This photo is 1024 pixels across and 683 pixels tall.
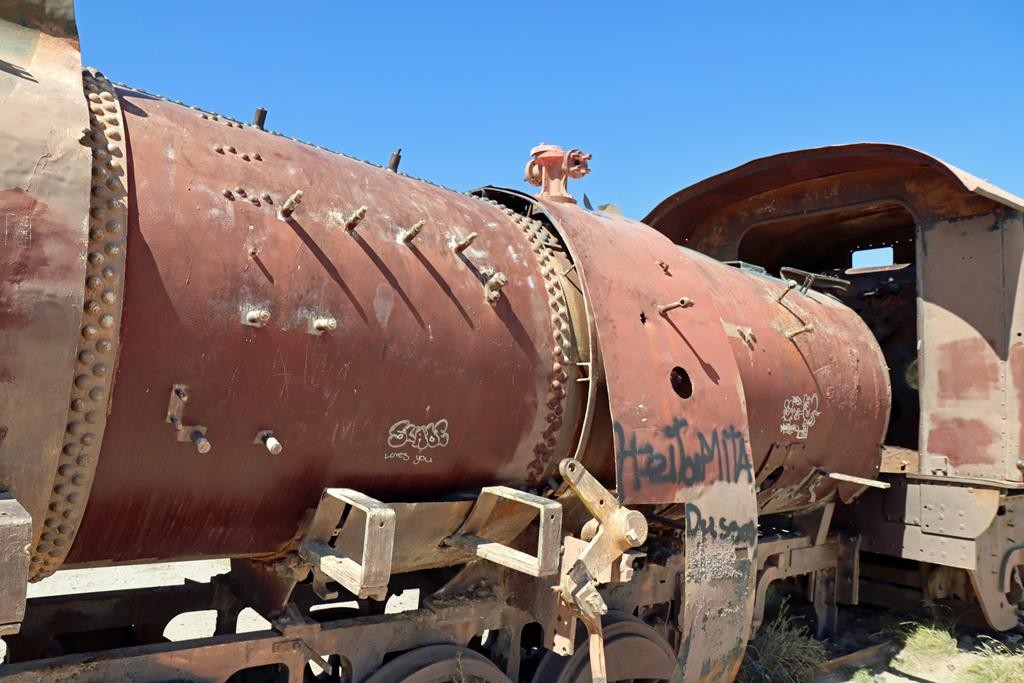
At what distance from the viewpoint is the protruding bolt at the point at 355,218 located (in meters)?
2.98

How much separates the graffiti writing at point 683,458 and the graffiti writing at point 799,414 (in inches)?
43.1

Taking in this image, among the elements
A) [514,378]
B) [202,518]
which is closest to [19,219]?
[202,518]

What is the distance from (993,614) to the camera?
659 centimetres

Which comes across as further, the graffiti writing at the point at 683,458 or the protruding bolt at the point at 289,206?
the graffiti writing at the point at 683,458

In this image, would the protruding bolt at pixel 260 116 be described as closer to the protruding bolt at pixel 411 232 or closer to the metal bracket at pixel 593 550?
→ the protruding bolt at pixel 411 232

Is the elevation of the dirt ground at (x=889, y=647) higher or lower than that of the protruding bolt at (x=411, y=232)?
lower

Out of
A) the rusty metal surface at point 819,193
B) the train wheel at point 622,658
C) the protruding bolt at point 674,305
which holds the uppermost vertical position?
the rusty metal surface at point 819,193

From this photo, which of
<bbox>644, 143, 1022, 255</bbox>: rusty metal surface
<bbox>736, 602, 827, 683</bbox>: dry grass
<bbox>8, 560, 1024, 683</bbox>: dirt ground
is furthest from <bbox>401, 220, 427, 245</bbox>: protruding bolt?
<bbox>644, 143, 1022, 255</bbox>: rusty metal surface

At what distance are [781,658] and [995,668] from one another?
1.81 meters

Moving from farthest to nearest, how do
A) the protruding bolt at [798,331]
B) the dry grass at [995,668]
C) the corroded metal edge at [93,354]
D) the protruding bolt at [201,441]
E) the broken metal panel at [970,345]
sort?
the broken metal panel at [970,345]
the dry grass at [995,668]
the protruding bolt at [798,331]
the protruding bolt at [201,441]
the corroded metal edge at [93,354]

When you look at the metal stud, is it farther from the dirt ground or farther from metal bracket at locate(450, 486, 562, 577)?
the dirt ground

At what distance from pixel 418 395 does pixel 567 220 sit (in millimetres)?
1414

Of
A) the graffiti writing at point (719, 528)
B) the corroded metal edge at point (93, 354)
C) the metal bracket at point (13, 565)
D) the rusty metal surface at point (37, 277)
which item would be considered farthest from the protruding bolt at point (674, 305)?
the metal bracket at point (13, 565)

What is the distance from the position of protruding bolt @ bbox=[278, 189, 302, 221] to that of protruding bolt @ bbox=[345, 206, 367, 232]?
21cm
